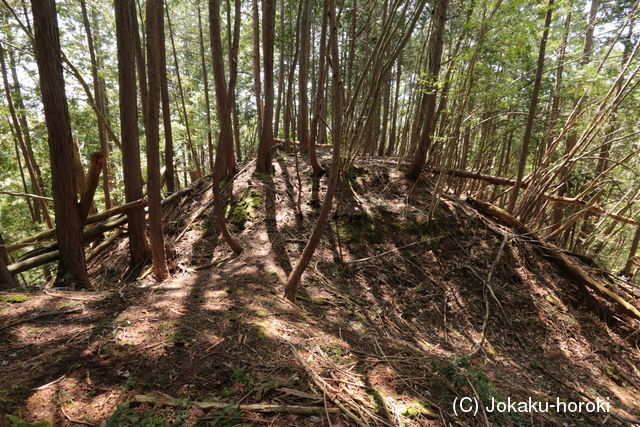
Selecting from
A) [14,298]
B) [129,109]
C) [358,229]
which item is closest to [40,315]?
[14,298]

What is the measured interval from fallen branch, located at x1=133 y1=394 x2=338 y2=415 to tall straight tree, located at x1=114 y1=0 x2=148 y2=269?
399 cm

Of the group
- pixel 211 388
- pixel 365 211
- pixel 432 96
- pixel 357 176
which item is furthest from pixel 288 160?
pixel 211 388

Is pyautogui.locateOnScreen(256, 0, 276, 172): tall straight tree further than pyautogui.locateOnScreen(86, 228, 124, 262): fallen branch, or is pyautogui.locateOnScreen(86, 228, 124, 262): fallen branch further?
pyautogui.locateOnScreen(86, 228, 124, 262): fallen branch

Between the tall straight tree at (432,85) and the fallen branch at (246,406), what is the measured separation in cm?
539

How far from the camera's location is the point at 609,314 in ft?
17.8

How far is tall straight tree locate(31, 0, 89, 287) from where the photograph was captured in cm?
345

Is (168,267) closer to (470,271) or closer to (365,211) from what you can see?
(365,211)

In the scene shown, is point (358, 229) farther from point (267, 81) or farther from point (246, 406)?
point (246, 406)

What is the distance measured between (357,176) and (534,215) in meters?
4.24

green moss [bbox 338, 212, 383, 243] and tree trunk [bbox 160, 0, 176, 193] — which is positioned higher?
tree trunk [bbox 160, 0, 176, 193]

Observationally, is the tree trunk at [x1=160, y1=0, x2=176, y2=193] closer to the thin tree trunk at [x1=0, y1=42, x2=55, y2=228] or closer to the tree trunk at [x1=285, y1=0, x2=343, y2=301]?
the tree trunk at [x1=285, y1=0, x2=343, y2=301]

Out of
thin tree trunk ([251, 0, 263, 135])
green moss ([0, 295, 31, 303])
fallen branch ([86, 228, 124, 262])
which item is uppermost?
thin tree trunk ([251, 0, 263, 135])

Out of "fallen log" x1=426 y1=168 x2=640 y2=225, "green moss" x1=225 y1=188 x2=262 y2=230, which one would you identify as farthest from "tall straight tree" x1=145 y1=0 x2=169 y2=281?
"fallen log" x1=426 y1=168 x2=640 y2=225

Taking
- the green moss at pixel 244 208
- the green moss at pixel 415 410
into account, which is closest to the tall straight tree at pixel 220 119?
the green moss at pixel 244 208
